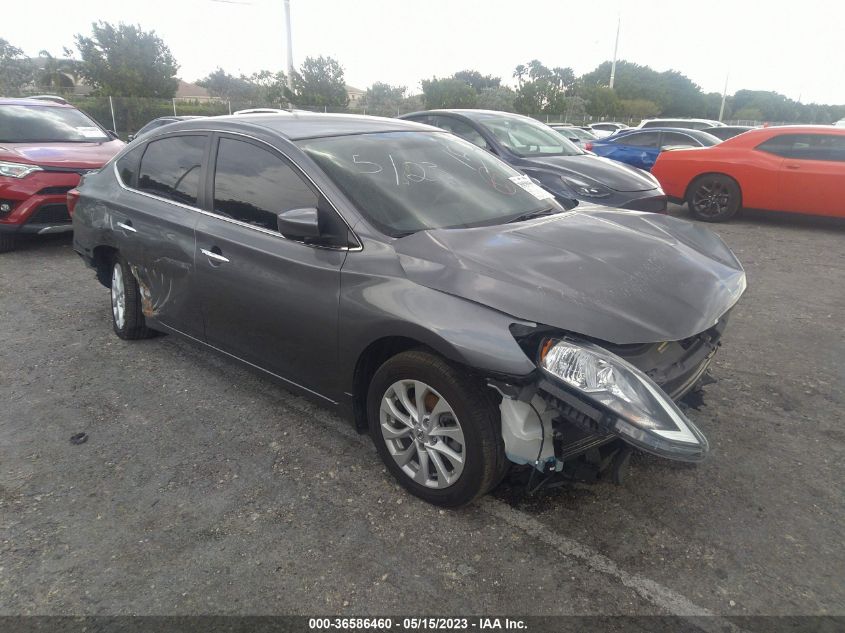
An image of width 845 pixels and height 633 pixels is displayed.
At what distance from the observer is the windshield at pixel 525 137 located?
766 centimetres

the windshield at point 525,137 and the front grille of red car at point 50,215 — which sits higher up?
the windshield at point 525,137

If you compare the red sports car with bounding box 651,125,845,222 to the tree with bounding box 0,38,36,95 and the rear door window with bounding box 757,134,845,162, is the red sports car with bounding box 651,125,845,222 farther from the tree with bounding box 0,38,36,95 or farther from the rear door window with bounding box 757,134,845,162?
the tree with bounding box 0,38,36,95

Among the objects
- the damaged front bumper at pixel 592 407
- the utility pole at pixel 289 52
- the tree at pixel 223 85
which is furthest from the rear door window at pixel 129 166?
the tree at pixel 223 85

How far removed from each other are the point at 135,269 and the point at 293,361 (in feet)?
5.75

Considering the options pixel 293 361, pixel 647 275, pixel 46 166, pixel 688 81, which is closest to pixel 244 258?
pixel 293 361

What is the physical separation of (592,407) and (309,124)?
232 cm

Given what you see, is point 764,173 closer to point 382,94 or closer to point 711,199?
point 711,199

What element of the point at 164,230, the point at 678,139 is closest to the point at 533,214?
the point at 164,230

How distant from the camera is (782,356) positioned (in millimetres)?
4340

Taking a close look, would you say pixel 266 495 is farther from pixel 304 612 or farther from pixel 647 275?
pixel 647 275

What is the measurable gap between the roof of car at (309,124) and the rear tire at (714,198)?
7081mm

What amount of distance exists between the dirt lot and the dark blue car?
29.2ft

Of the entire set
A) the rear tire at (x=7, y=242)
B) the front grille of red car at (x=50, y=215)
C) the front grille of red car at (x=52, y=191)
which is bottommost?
the rear tire at (x=7, y=242)

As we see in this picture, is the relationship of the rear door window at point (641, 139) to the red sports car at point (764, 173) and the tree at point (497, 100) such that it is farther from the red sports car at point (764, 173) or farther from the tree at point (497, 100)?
the tree at point (497, 100)
